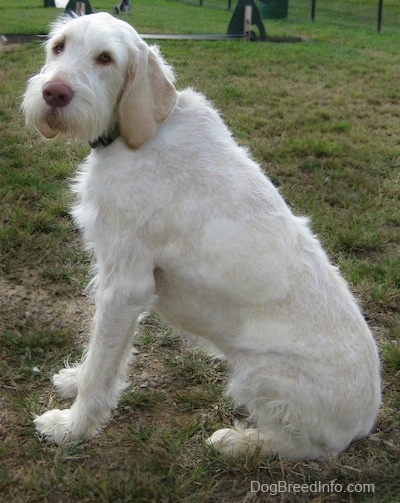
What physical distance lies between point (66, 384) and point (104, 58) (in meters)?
1.75

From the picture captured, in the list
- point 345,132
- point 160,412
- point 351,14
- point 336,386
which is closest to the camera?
point 336,386

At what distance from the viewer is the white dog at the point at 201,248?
9.21 ft

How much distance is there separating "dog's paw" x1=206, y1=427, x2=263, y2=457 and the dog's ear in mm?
1468

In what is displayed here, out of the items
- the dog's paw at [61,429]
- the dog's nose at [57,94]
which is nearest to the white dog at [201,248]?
the dog's nose at [57,94]

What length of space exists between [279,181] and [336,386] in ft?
11.9

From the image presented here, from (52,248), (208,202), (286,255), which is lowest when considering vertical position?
(52,248)

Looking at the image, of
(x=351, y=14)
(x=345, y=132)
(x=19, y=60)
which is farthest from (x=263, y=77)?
(x=351, y=14)

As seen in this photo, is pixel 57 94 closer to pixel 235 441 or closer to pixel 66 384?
pixel 66 384

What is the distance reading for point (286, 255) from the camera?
9.36 feet

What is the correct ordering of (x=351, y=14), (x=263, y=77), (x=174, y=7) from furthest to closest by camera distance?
(x=174, y=7) < (x=351, y=14) < (x=263, y=77)

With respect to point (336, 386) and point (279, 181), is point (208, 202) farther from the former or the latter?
point (279, 181)

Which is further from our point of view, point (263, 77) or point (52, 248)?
point (263, 77)

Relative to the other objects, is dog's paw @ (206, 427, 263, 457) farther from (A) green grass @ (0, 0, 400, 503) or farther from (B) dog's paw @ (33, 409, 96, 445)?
(B) dog's paw @ (33, 409, 96, 445)

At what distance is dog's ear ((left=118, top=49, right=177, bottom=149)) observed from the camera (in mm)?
2828
